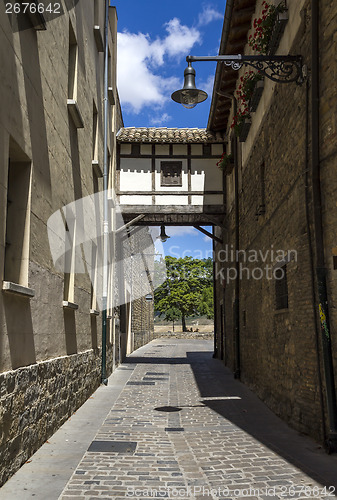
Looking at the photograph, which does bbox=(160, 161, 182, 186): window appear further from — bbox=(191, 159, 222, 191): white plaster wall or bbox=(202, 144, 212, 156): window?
bbox=(202, 144, 212, 156): window

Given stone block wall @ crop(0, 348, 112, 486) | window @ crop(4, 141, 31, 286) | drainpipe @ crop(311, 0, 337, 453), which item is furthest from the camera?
drainpipe @ crop(311, 0, 337, 453)

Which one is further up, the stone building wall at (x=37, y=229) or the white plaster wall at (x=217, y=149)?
the white plaster wall at (x=217, y=149)

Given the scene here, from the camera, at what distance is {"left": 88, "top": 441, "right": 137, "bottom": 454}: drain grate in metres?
5.50

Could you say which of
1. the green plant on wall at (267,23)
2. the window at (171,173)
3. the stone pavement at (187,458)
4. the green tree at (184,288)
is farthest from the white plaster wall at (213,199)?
the green tree at (184,288)

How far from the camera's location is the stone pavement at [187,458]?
4125 millimetres

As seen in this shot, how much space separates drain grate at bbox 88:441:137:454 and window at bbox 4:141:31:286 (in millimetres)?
2261

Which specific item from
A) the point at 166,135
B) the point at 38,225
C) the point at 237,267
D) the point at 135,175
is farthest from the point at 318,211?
the point at 166,135

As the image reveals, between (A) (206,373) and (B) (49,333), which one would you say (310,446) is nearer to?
(B) (49,333)

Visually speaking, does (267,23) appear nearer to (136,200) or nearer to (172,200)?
(172,200)

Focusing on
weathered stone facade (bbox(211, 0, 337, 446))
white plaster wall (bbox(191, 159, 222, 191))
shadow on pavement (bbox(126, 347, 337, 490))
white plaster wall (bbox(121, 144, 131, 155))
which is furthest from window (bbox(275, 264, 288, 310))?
A: white plaster wall (bbox(121, 144, 131, 155))

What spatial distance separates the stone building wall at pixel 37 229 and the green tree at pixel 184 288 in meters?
38.9

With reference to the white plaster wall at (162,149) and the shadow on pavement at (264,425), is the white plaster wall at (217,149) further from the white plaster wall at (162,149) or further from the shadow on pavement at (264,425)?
the shadow on pavement at (264,425)

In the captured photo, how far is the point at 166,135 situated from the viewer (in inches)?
619

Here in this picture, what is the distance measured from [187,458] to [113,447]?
1.03 meters
